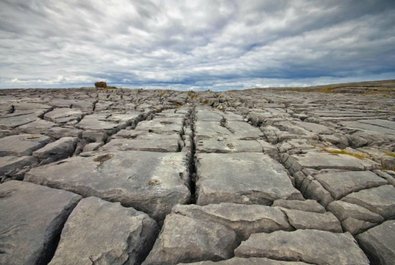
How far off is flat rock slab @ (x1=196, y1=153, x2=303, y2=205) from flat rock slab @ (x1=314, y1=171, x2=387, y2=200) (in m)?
0.43

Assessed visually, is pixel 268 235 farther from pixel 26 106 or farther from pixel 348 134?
pixel 26 106

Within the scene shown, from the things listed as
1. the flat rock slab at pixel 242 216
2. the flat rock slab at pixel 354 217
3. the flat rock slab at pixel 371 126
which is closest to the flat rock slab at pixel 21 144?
the flat rock slab at pixel 242 216

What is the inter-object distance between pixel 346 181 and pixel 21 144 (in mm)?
5388

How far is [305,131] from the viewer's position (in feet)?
18.0

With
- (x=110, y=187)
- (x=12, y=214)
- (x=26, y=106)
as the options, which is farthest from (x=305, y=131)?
(x=26, y=106)

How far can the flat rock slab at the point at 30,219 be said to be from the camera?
1.82 metres

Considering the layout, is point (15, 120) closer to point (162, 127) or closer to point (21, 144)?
point (21, 144)

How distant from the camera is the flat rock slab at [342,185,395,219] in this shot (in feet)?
7.84

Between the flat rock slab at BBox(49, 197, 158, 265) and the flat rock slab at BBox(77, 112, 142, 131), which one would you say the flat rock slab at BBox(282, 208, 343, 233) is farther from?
the flat rock slab at BBox(77, 112, 142, 131)

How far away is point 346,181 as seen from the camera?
2.94 metres

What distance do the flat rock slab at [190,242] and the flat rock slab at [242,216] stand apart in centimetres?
8

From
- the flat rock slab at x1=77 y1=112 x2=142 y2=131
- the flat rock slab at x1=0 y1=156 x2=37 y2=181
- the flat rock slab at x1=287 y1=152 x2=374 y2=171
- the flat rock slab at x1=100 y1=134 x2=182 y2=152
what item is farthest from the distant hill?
the flat rock slab at x1=0 y1=156 x2=37 y2=181

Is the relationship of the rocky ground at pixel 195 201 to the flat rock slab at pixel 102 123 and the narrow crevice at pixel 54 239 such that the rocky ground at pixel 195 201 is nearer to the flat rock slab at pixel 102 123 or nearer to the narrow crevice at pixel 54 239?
the narrow crevice at pixel 54 239

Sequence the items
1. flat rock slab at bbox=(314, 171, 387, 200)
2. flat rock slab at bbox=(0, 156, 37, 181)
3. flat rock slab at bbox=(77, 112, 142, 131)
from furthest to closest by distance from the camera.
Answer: flat rock slab at bbox=(77, 112, 142, 131), flat rock slab at bbox=(0, 156, 37, 181), flat rock slab at bbox=(314, 171, 387, 200)
